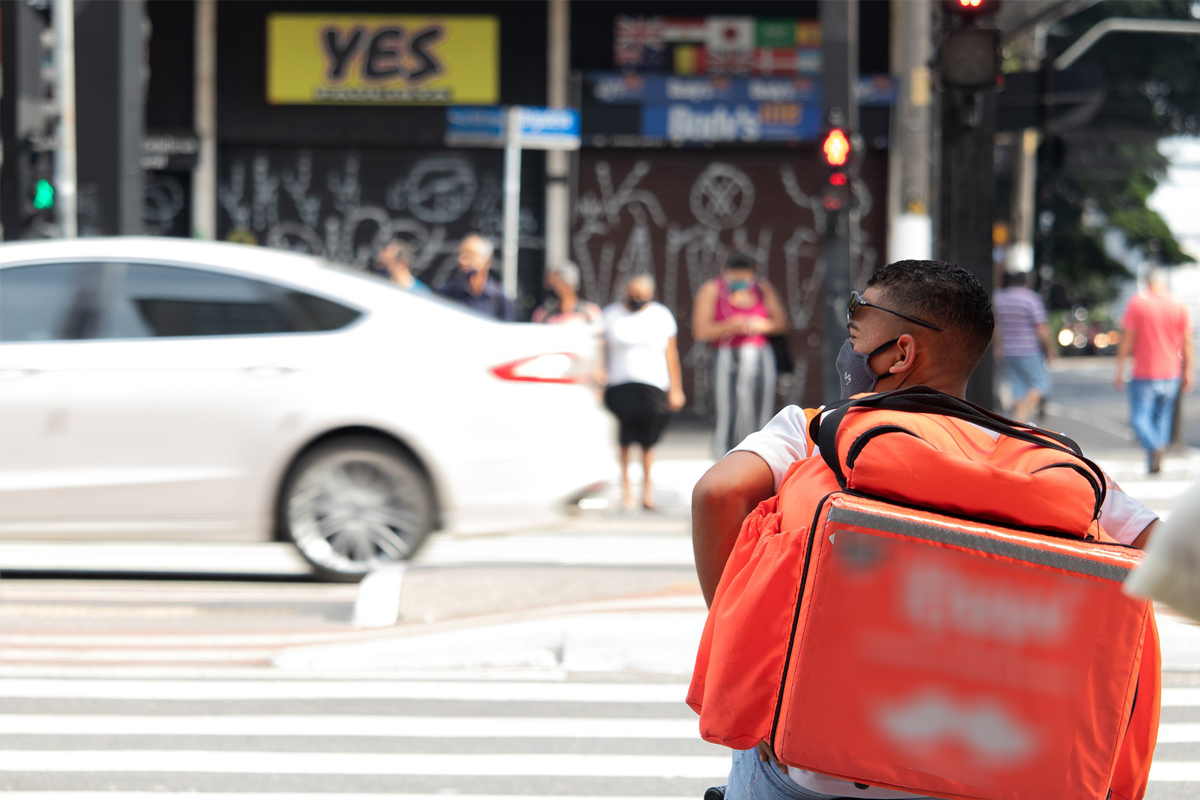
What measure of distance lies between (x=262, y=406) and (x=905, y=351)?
5.66 meters

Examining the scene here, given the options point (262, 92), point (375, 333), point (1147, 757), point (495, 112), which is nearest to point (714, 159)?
point (495, 112)

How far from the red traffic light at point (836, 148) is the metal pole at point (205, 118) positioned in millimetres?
8799

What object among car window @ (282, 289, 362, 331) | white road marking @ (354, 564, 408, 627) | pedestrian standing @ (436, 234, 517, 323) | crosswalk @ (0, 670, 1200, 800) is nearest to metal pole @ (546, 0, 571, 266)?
pedestrian standing @ (436, 234, 517, 323)

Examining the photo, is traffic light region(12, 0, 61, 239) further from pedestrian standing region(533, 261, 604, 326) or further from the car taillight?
the car taillight

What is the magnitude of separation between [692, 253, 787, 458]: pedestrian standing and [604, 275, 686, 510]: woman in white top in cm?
33

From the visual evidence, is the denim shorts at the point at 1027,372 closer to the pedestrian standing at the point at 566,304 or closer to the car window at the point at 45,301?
the pedestrian standing at the point at 566,304

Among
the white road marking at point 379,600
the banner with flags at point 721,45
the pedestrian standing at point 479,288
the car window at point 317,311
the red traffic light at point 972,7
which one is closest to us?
the white road marking at point 379,600

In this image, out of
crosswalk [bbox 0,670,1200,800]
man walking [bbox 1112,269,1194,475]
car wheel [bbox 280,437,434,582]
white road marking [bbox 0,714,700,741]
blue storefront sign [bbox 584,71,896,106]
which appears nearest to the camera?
crosswalk [bbox 0,670,1200,800]

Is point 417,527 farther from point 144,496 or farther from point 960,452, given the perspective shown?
point 960,452

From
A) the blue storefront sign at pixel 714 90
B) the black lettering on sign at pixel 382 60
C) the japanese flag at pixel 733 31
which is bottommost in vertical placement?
the blue storefront sign at pixel 714 90

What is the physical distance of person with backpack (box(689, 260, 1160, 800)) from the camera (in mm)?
1888

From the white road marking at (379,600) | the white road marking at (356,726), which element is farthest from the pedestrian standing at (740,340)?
the white road marking at (356,726)

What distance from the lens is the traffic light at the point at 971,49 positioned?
8.12m

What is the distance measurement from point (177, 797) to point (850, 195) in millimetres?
7812
